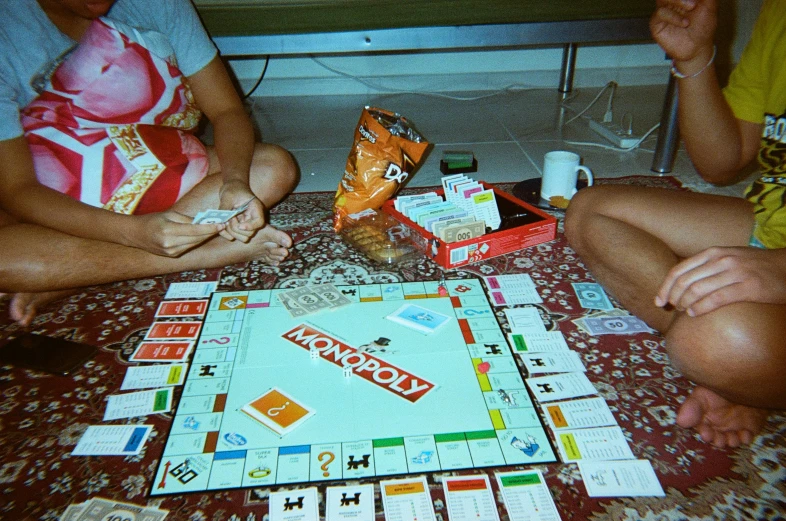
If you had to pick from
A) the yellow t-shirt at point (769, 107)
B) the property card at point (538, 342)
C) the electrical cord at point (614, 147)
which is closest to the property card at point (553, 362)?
the property card at point (538, 342)

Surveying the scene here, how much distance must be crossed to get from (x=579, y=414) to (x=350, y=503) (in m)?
0.41

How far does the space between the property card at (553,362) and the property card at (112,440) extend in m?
0.67

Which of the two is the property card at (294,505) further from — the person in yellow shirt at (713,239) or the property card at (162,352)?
the person in yellow shirt at (713,239)

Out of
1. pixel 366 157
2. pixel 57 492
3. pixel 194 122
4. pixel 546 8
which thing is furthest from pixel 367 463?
pixel 546 8

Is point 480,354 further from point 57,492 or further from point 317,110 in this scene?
point 317,110

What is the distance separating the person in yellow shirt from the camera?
2.77 ft

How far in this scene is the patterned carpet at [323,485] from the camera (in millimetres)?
830

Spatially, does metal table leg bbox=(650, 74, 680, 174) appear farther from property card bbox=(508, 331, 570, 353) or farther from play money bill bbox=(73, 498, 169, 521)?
play money bill bbox=(73, 498, 169, 521)

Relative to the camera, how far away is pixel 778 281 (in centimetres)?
84

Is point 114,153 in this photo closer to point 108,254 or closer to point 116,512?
point 108,254

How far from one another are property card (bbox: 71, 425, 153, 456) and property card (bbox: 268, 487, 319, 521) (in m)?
0.26

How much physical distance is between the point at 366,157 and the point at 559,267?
0.58 meters

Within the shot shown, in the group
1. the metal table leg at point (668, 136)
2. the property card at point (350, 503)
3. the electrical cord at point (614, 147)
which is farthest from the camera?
the electrical cord at point (614, 147)

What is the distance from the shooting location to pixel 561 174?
168 cm
